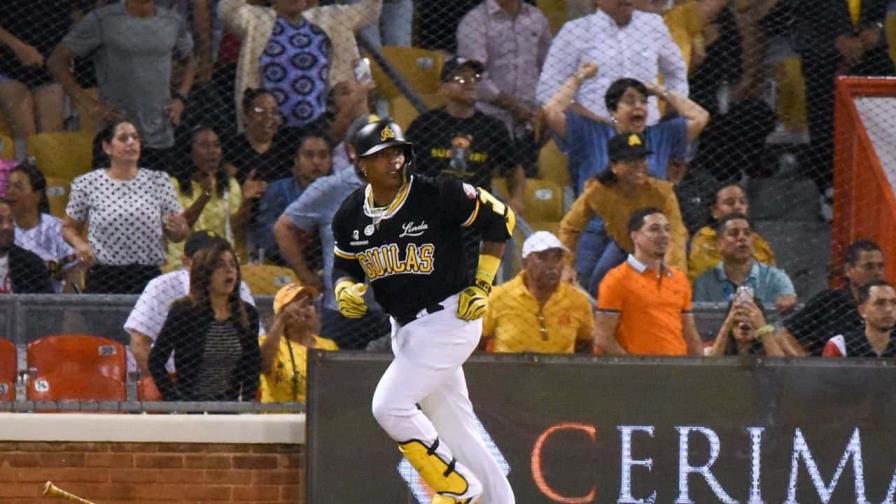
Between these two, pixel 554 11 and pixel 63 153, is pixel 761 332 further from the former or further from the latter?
pixel 63 153

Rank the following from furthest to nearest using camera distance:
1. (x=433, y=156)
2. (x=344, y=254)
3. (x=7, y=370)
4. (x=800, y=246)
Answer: (x=800, y=246) < (x=433, y=156) < (x=7, y=370) < (x=344, y=254)

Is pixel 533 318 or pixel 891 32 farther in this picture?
pixel 891 32

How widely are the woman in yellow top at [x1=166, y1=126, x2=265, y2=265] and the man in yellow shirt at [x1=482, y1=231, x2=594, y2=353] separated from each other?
177 cm

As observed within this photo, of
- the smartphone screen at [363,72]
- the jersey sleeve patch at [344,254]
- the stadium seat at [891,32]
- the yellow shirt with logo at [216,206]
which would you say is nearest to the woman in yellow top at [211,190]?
the yellow shirt with logo at [216,206]

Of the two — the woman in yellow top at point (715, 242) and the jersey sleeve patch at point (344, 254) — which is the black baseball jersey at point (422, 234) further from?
the woman in yellow top at point (715, 242)

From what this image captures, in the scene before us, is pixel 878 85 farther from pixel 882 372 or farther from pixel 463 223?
pixel 463 223

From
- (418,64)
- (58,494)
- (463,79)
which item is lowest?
(58,494)

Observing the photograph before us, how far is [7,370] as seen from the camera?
9.48 m

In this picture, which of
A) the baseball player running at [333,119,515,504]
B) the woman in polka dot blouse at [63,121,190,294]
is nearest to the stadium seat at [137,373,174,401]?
the woman in polka dot blouse at [63,121,190,294]

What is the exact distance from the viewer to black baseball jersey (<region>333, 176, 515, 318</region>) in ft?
26.4

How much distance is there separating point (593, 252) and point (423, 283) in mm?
2590

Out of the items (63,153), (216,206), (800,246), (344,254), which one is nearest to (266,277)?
(216,206)

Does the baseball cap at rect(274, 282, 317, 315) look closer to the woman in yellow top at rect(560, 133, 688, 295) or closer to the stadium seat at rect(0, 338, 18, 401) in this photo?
the stadium seat at rect(0, 338, 18, 401)

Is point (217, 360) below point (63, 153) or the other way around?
below
